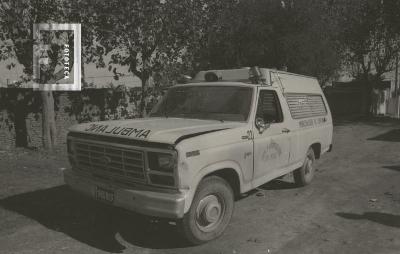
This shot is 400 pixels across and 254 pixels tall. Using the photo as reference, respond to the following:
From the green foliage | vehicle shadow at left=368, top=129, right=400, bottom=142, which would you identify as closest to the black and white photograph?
vehicle shadow at left=368, top=129, right=400, bottom=142

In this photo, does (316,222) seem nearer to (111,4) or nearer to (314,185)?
(314,185)

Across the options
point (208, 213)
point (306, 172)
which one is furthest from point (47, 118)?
point (208, 213)

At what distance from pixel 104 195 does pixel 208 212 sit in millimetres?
1326

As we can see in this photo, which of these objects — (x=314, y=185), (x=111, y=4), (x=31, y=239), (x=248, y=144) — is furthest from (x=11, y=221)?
(x=111, y=4)

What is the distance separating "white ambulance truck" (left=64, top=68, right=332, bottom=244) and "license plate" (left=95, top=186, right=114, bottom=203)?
0.5 inches

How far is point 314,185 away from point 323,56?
47.3ft

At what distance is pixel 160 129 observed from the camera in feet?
16.6

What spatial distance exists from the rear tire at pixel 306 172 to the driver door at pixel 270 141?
1195mm

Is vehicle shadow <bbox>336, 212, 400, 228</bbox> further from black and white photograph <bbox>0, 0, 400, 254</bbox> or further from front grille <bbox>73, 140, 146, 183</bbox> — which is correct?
front grille <bbox>73, 140, 146, 183</bbox>

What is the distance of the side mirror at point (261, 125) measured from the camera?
6.15 meters

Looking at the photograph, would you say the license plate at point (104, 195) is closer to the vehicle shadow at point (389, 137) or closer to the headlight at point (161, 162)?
the headlight at point (161, 162)

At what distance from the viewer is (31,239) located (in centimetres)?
540

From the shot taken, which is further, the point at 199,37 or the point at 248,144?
the point at 199,37

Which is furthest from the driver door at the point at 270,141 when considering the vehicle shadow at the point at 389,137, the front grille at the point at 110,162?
the vehicle shadow at the point at 389,137
